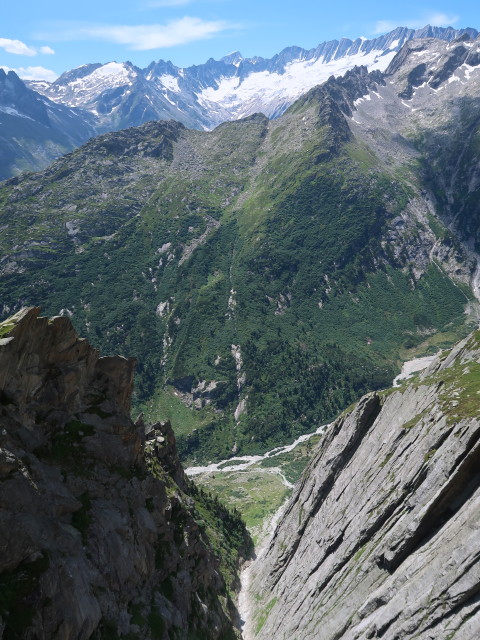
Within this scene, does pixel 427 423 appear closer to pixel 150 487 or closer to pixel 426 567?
pixel 426 567

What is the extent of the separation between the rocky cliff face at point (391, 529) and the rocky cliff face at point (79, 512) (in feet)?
59.9

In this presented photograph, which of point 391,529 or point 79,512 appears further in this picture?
point 391,529

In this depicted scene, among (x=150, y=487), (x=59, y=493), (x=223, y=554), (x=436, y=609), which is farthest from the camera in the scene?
(x=223, y=554)

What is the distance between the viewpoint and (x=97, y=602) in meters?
44.8

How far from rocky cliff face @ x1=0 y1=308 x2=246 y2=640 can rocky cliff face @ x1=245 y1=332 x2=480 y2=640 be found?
1826 centimetres

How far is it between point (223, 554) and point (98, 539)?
7002 cm

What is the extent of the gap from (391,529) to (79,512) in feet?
119

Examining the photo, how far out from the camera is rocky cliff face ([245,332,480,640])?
42531 millimetres

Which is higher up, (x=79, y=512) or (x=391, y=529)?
(x=391, y=529)

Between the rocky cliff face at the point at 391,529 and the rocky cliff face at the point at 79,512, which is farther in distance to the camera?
the rocky cliff face at the point at 391,529

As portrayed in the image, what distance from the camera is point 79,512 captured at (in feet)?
165

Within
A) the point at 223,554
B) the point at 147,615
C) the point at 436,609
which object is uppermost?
the point at 436,609

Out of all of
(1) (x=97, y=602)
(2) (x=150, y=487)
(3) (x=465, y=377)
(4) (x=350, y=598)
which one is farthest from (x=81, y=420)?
(3) (x=465, y=377)

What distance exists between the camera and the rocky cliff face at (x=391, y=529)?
42.5m
